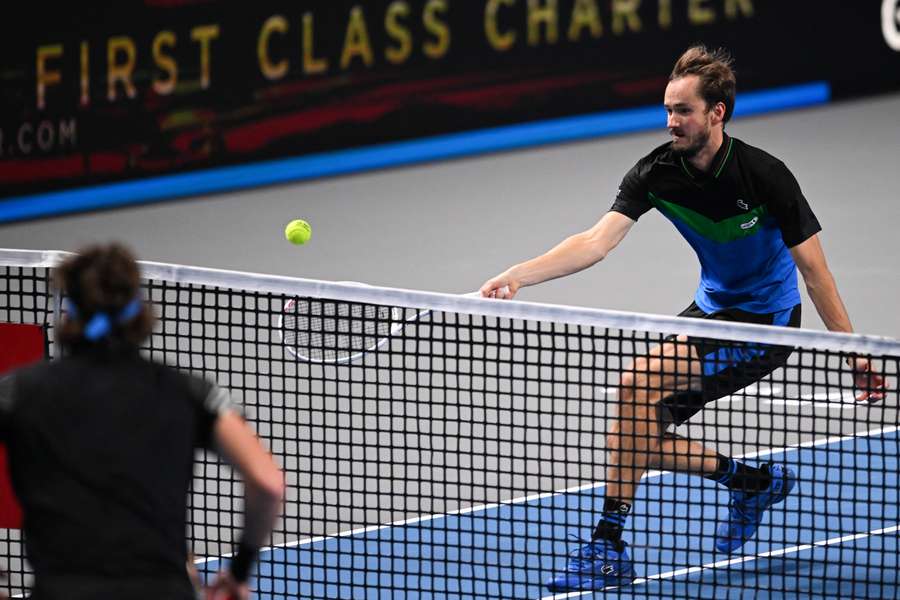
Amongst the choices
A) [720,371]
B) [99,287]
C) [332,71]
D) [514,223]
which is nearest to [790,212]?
[720,371]

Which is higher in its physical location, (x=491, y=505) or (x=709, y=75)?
(x=709, y=75)

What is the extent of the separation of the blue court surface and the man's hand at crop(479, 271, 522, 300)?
28.7 inches

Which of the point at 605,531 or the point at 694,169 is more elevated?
the point at 694,169

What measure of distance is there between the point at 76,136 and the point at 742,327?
27.5 ft

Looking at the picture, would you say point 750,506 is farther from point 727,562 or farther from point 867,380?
point 867,380

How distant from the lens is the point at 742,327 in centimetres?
506

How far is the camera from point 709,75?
232 inches

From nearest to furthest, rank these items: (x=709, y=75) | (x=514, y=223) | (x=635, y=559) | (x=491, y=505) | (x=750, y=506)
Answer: (x=709, y=75)
(x=750, y=506)
(x=635, y=559)
(x=491, y=505)
(x=514, y=223)

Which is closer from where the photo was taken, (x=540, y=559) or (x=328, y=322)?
(x=540, y=559)

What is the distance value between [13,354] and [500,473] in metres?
1.77

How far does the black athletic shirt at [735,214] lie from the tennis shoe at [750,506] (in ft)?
2.08

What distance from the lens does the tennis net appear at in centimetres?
534

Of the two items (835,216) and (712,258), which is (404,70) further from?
(712,258)

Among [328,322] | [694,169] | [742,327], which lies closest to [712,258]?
[694,169]
